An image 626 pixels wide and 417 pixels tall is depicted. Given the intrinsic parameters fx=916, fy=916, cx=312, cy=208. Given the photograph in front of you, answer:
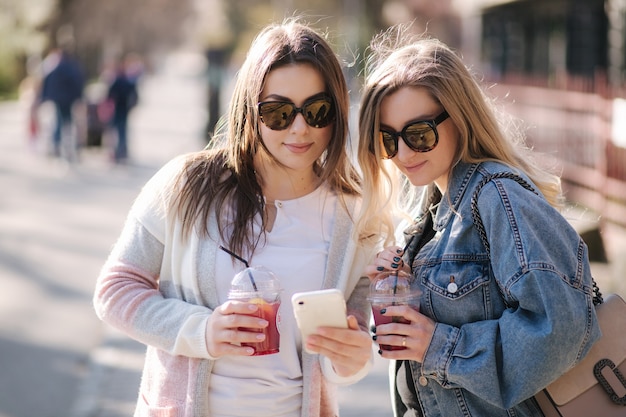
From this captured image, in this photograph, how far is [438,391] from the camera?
8.08 feet

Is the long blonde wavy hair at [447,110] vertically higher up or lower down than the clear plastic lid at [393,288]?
higher up

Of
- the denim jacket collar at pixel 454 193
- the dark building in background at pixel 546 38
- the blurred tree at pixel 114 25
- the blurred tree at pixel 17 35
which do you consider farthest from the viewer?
the blurred tree at pixel 114 25

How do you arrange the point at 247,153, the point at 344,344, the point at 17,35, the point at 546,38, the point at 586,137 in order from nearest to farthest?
the point at 344,344 → the point at 247,153 → the point at 586,137 → the point at 546,38 → the point at 17,35

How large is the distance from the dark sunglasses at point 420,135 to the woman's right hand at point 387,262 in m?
0.28

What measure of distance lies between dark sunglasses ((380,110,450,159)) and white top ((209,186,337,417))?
409 mm

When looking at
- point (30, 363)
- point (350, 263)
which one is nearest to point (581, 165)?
point (30, 363)

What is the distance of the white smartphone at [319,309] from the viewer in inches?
88.1

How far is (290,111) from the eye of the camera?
2656 mm

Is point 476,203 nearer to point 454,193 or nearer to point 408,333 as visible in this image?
point 454,193

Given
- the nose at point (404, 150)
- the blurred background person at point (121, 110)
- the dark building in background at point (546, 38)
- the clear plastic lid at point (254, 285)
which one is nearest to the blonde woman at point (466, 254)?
the nose at point (404, 150)

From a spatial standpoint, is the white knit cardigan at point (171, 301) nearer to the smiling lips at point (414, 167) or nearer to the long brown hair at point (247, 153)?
the long brown hair at point (247, 153)

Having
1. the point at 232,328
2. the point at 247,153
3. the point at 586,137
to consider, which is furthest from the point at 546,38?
the point at 232,328

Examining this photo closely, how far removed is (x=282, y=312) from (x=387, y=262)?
364 mm

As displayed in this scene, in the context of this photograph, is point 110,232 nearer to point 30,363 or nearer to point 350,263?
point 30,363
